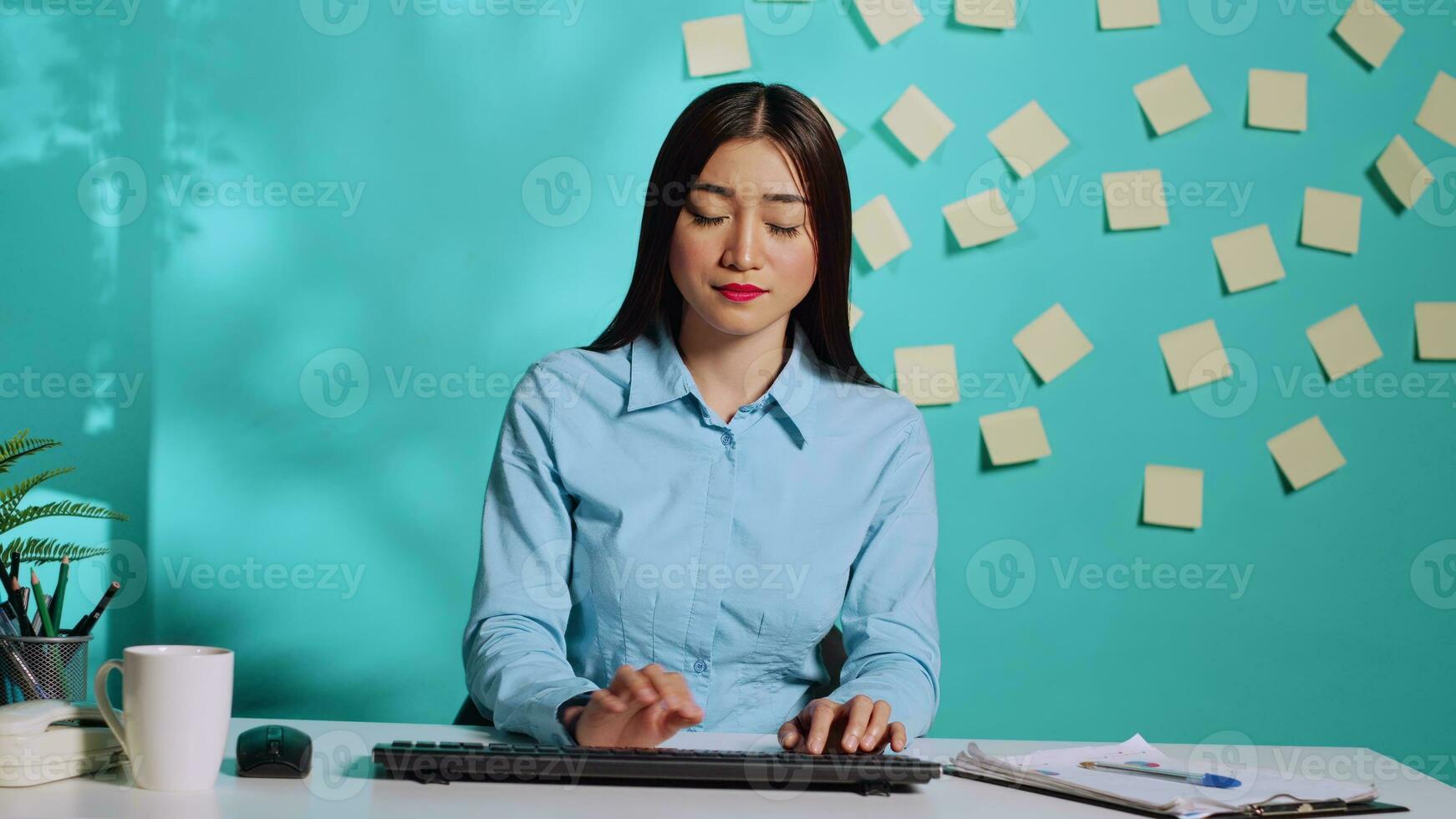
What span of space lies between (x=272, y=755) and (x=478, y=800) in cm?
16

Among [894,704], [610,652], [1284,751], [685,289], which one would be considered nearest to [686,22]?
[685,289]

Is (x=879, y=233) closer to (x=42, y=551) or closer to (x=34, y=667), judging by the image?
(x=42, y=551)

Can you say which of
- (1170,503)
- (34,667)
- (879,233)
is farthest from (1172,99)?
(34,667)

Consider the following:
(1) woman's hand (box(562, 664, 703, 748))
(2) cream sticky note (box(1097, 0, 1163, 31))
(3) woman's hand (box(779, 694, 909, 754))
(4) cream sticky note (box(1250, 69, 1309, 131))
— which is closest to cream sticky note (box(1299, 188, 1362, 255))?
(4) cream sticky note (box(1250, 69, 1309, 131))

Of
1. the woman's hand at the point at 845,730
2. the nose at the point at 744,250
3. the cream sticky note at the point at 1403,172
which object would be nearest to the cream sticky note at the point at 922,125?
the cream sticky note at the point at 1403,172

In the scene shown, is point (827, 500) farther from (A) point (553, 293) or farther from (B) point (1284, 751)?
(A) point (553, 293)

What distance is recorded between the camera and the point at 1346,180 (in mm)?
2096

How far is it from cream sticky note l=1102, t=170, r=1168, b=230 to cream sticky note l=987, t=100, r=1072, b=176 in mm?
102

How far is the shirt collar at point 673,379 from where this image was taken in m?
1.42

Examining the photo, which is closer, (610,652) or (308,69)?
(610,652)

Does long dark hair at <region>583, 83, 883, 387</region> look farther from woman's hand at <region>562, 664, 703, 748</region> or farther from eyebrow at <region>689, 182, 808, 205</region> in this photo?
woman's hand at <region>562, 664, 703, 748</region>

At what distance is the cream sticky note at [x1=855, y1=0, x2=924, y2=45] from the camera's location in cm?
209

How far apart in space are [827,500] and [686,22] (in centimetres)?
99

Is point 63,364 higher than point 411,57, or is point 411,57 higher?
point 411,57
